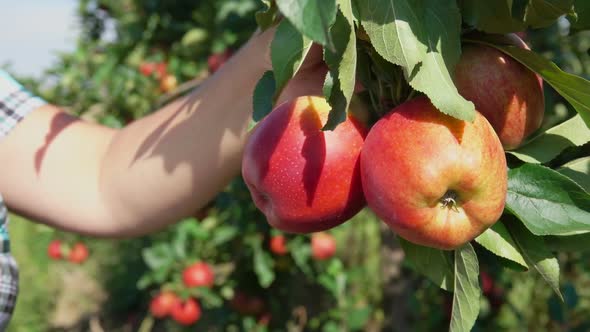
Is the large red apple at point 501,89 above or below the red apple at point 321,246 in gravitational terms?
above

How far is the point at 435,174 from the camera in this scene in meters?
0.57

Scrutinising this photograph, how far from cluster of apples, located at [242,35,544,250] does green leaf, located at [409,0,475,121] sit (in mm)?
33

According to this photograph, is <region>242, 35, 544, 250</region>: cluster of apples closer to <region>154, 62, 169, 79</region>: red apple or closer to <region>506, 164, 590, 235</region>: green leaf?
<region>506, 164, 590, 235</region>: green leaf

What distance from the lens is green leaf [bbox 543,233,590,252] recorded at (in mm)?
651

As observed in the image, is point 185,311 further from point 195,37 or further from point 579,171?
point 579,171

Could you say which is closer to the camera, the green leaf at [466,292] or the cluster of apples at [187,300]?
the green leaf at [466,292]

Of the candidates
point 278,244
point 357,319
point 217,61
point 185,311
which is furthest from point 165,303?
point 217,61

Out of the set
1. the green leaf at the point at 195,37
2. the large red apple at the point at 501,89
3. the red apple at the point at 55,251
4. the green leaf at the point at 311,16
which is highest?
the green leaf at the point at 311,16

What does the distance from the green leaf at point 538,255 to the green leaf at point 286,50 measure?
251 mm

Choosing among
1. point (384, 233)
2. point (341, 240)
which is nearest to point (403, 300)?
point (384, 233)

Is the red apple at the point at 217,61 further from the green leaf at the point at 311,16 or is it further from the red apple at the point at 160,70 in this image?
the green leaf at the point at 311,16

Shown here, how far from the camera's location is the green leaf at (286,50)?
553 mm

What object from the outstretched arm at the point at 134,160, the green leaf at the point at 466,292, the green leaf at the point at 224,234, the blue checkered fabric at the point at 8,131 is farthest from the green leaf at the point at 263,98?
the green leaf at the point at 224,234

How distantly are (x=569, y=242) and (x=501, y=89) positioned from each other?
6.0 inches
